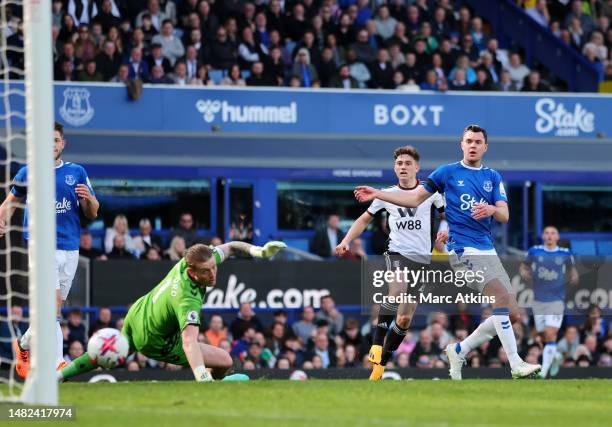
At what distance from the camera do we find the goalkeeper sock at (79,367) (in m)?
11.4

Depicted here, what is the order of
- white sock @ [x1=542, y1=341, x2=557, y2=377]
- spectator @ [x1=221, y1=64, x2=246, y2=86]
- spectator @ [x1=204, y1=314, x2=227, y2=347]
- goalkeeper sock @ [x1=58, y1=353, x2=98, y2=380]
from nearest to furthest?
goalkeeper sock @ [x1=58, y1=353, x2=98, y2=380] → spectator @ [x1=204, y1=314, x2=227, y2=347] → white sock @ [x1=542, y1=341, x2=557, y2=377] → spectator @ [x1=221, y1=64, x2=246, y2=86]

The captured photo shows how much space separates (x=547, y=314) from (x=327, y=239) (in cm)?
370

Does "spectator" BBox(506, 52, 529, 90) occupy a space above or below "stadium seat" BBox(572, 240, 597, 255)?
above

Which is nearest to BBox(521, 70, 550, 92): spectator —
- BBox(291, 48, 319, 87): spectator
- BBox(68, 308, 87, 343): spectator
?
BBox(291, 48, 319, 87): spectator

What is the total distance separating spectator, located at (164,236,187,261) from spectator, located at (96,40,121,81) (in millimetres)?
2909

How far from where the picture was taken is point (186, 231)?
21266mm

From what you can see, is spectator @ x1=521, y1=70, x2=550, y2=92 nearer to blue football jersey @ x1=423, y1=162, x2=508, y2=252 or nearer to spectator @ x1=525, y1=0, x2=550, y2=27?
spectator @ x1=525, y1=0, x2=550, y2=27

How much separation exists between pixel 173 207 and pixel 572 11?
1014 cm

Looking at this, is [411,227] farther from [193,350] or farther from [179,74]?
[179,74]

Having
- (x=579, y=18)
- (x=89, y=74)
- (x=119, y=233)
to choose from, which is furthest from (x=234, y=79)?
(x=579, y=18)

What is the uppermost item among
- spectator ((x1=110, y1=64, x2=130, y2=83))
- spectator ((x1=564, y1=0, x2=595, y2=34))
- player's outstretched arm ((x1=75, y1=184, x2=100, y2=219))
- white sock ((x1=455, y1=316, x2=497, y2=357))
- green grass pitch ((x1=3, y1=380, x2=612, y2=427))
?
spectator ((x1=564, y1=0, x2=595, y2=34))

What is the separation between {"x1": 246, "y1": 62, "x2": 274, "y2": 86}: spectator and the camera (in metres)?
22.9

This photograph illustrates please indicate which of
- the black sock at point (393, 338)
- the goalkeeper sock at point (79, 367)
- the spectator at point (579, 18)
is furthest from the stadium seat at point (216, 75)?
the goalkeeper sock at point (79, 367)

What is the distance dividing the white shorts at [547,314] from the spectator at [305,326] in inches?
122
